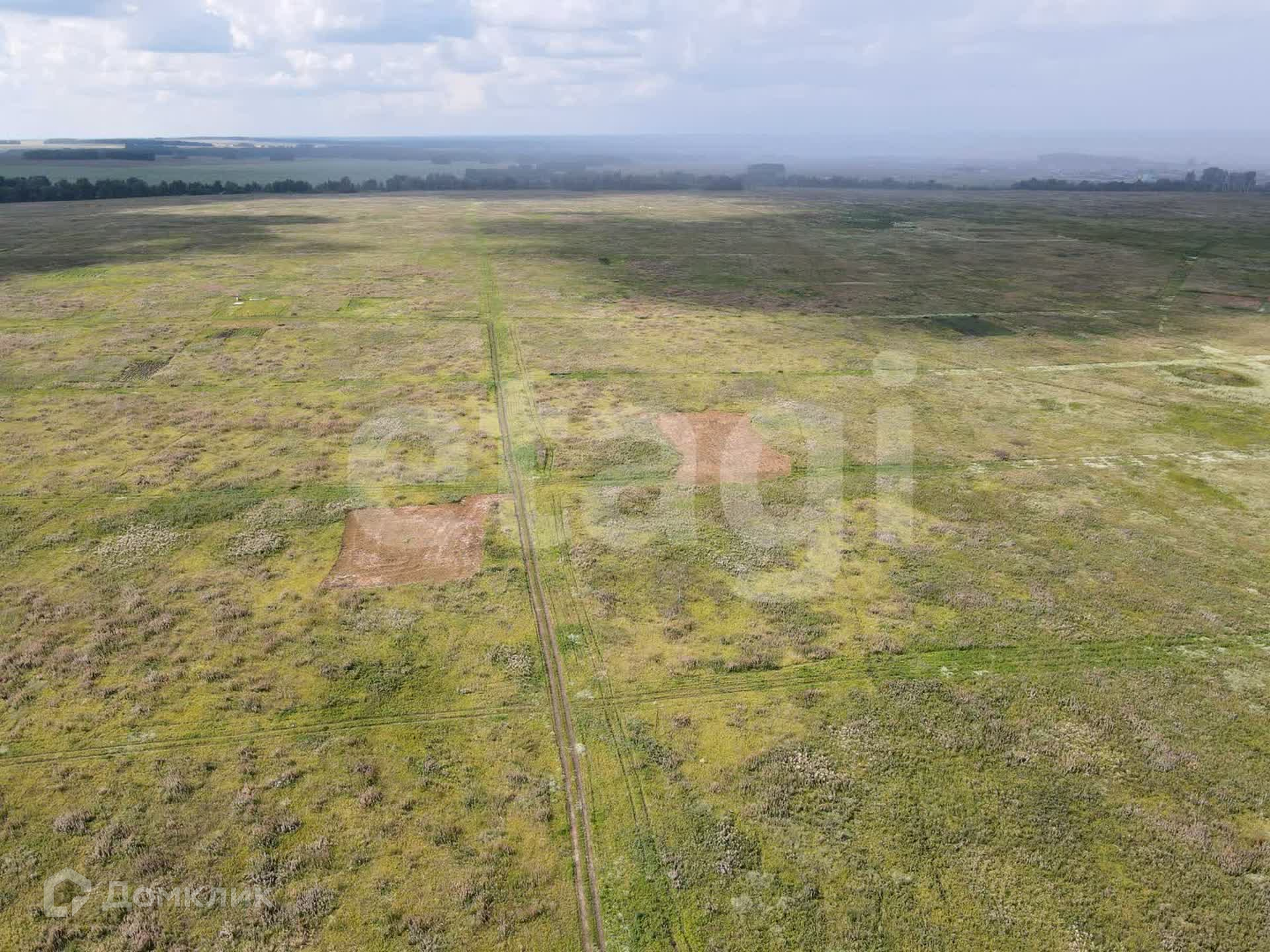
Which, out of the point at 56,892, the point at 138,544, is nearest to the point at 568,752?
the point at 56,892

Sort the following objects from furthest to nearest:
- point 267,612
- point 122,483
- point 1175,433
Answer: point 1175,433 < point 122,483 < point 267,612

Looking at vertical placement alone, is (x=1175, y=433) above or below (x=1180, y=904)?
above

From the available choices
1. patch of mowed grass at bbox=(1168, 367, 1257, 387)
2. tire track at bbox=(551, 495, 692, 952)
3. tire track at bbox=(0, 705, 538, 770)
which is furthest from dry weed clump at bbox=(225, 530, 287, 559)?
patch of mowed grass at bbox=(1168, 367, 1257, 387)

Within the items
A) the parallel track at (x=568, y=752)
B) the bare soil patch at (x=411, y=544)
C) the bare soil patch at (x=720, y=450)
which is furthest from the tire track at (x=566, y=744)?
the bare soil patch at (x=720, y=450)

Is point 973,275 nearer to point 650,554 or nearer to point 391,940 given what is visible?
point 650,554

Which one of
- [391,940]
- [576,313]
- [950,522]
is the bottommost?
[391,940]

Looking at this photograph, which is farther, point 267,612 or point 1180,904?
point 267,612

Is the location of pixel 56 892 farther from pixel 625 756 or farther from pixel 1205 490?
pixel 1205 490

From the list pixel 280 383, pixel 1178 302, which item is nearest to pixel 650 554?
pixel 280 383
